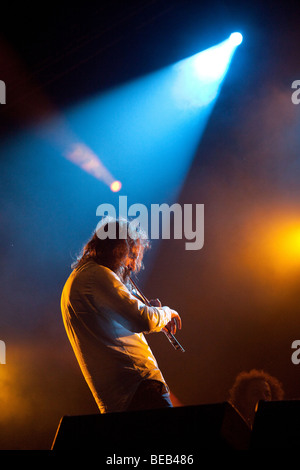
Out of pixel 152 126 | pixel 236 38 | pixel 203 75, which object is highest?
pixel 236 38

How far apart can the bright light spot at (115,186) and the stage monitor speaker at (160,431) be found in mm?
3616

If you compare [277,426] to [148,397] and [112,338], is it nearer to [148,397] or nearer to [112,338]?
[148,397]

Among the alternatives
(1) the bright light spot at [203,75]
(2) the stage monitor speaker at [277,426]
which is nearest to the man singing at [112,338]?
(2) the stage monitor speaker at [277,426]

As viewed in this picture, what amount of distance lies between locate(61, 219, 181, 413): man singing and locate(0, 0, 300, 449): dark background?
95.2 inches

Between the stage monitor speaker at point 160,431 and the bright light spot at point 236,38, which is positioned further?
the bright light spot at point 236,38

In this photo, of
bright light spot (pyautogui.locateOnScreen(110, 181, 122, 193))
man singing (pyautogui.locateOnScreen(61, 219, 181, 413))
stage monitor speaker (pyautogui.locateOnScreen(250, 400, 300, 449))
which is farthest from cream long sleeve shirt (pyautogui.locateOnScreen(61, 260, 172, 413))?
bright light spot (pyautogui.locateOnScreen(110, 181, 122, 193))

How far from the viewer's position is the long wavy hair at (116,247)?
2.17m

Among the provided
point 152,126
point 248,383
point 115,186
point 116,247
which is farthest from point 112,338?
point 152,126

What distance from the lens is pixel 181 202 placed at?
4.59 metres

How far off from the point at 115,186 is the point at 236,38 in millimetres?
2248

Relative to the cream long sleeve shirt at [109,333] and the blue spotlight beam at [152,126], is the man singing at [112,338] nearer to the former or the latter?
the cream long sleeve shirt at [109,333]

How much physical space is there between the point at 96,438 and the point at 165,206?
11.7 ft

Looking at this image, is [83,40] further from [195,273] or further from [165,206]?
[195,273]

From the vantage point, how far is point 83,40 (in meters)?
3.95
